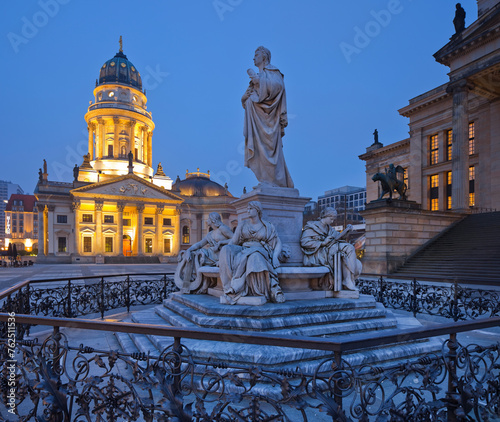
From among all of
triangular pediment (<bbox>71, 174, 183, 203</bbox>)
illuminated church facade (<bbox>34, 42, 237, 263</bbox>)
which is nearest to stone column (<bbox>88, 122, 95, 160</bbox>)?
illuminated church facade (<bbox>34, 42, 237, 263</bbox>)

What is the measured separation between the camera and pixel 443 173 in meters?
34.7

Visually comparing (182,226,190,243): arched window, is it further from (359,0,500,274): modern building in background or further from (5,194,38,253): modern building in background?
(5,194,38,253): modern building in background

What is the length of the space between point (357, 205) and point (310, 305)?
130m

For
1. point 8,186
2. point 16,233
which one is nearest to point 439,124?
point 16,233

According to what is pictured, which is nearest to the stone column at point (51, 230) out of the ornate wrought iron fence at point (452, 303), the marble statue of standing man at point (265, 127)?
the ornate wrought iron fence at point (452, 303)

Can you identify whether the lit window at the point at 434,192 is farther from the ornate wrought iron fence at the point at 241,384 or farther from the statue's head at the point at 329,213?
the ornate wrought iron fence at the point at 241,384

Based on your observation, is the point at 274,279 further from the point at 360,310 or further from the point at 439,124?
the point at 439,124

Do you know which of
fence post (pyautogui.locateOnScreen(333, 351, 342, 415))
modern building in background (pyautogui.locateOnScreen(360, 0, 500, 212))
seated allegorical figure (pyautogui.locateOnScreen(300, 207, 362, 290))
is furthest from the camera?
modern building in background (pyautogui.locateOnScreen(360, 0, 500, 212))

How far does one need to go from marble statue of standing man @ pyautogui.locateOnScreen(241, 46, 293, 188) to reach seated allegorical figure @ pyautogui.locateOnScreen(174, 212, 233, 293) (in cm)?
137

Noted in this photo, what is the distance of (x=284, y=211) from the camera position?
6.55 m

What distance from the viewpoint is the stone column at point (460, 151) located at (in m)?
→ 23.8

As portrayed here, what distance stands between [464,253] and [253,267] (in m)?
18.0

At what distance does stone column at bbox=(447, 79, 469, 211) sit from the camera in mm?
23844

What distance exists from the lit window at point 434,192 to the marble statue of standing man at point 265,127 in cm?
3469
